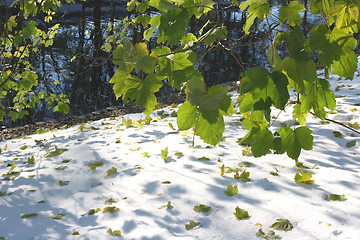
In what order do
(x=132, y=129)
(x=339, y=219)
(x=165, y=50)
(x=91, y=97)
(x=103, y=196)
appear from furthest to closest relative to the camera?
(x=91, y=97)
(x=132, y=129)
(x=103, y=196)
(x=339, y=219)
(x=165, y=50)

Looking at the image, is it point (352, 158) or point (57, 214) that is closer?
point (57, 214)

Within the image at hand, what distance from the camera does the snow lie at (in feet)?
6.49

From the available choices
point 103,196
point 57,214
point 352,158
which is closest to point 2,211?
point 57,214

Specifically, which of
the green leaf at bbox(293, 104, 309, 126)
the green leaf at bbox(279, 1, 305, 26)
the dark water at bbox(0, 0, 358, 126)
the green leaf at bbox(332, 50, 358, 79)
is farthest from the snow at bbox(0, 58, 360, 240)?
the dark water at bbox(0, 0, 358, 126)

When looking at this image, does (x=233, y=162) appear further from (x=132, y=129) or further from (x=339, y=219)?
(x=132, y=129)

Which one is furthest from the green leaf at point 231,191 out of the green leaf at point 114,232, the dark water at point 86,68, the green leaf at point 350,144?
the dark water at point 86,68

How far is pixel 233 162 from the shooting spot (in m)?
2.93

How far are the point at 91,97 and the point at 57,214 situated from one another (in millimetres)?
9264

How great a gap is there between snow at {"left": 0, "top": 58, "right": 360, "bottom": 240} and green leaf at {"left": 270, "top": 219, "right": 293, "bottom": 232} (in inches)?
1.4

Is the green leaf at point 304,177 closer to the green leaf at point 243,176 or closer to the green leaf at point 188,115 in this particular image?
the green leaf at point 243,176

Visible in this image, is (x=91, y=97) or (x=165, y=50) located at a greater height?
(x=165, y=50)

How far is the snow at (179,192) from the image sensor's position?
198cm

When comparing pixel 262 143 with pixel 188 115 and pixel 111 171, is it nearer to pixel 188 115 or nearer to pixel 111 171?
pixel 188 115

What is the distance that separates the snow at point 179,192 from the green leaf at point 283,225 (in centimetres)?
4
